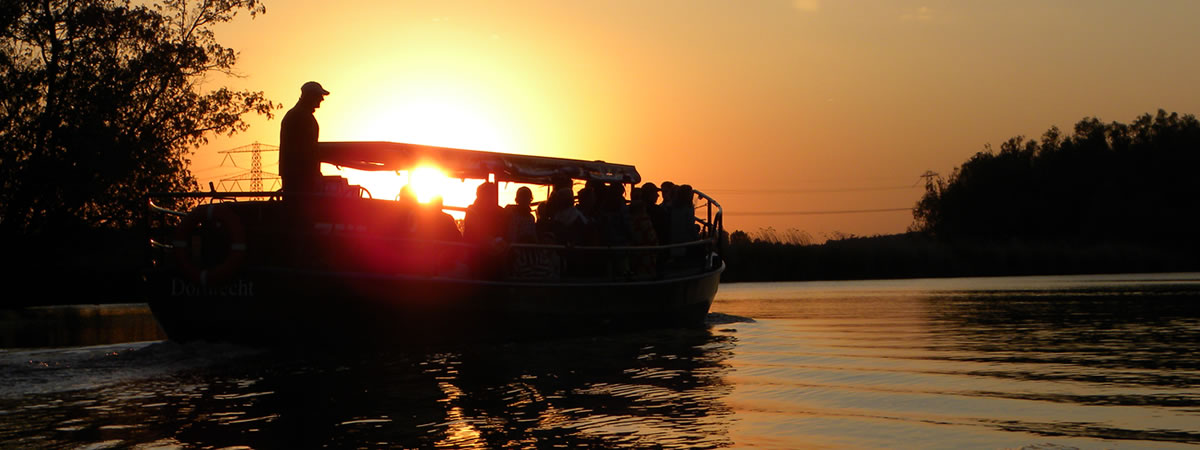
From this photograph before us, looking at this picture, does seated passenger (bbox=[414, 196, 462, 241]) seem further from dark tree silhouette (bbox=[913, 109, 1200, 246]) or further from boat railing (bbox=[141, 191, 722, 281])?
dark tree silhouette (bbox=[913, 109, 1200, 246])

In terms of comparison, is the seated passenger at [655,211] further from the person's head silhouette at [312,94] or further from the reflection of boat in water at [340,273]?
the person's head silhouette at [312,94]

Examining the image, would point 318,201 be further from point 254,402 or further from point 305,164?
point 254,402

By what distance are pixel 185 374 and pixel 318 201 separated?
2.45 meters

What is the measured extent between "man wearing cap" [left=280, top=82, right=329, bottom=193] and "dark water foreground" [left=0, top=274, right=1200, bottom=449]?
5.91 ft

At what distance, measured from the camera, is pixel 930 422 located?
22.4ft

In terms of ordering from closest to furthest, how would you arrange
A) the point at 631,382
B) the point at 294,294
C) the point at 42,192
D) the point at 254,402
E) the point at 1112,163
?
the point at 254,402 → the point at 631,382 → the point at 294,294 → the point at 42,192 → the point at 1112,163

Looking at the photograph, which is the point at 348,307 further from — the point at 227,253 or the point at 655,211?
the point at 655,211

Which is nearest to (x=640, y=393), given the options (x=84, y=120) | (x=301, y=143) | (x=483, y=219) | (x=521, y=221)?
(x=483, y=219)

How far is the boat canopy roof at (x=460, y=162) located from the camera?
14.3 m

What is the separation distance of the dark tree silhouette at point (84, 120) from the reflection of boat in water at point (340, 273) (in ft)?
49.4

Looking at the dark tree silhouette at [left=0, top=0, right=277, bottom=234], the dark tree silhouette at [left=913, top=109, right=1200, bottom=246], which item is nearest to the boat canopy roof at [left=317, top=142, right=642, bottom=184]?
the dark tree silhouette at [left=0, top=0, right=277, bottom=234]

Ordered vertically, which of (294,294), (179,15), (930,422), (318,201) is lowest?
(930,422)

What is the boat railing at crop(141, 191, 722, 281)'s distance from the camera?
39.6 ft

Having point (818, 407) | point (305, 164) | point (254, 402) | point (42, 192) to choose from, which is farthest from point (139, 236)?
point (818, 407)
